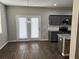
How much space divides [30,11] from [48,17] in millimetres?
1437

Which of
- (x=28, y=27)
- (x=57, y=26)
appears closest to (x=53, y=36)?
(x=57, y=26)

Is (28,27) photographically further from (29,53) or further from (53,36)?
(29,53)

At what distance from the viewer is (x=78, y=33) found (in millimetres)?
785

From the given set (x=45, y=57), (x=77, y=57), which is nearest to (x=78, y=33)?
(x=77, y=57)

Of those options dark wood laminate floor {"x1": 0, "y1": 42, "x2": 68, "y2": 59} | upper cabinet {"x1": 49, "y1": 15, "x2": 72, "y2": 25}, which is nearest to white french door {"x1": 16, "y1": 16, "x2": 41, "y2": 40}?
upper cabinet {"x1": 49, "y1": 15, "x2": 72, "y2": 25}

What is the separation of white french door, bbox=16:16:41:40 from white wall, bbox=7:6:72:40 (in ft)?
0.98

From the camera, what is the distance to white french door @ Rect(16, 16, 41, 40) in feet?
21.3

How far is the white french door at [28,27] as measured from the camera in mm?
6484

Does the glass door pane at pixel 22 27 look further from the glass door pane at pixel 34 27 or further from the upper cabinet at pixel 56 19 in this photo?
the upper cabinet at pixel 56 19

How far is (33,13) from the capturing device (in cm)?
654

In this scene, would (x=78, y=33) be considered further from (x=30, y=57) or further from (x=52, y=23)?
(x=52, y=23)

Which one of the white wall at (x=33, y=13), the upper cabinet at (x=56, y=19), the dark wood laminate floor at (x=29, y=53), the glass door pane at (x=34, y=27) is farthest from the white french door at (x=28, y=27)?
the dark wood laminate floor at (x=29, y=53)

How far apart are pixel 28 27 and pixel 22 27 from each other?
0.45 meters

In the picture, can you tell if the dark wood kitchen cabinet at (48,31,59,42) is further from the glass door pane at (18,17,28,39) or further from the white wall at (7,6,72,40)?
the glass door pane at (18,17,28,39)
